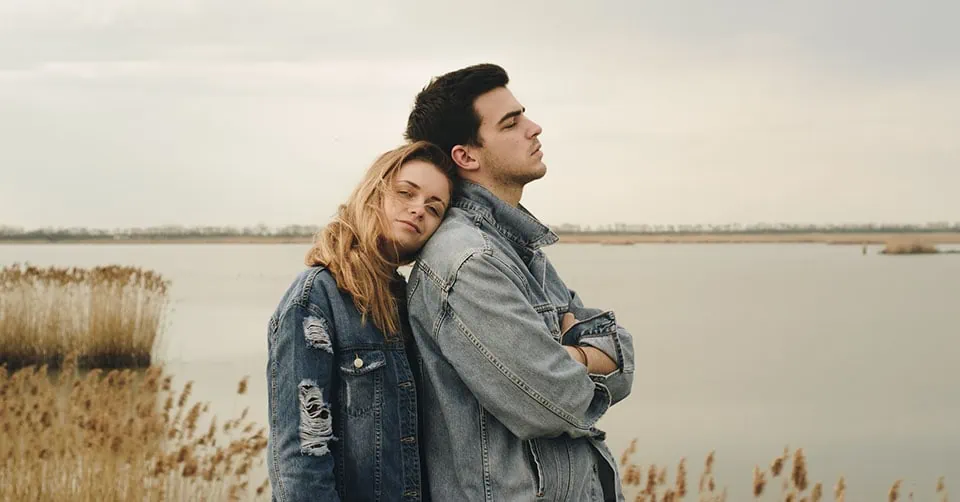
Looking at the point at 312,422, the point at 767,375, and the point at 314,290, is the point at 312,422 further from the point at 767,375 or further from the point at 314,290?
the point at 767,375

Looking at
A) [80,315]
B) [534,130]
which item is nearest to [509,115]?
[534,130]

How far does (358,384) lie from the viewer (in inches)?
94.7

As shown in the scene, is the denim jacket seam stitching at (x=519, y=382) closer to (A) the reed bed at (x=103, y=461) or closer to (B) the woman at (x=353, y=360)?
(B) the woman at (x=353, y=360)

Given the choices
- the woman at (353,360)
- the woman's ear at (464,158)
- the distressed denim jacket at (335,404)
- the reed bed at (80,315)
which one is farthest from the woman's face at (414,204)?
the reed bed at (80,315)

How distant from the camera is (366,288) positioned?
2.44m

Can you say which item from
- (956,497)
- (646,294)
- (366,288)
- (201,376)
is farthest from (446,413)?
(646,294)

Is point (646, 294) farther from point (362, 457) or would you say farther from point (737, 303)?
point (362, 457)

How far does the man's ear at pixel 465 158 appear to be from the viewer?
9.19ft

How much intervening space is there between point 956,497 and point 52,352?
9014 mm

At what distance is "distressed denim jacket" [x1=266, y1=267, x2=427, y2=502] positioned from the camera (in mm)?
2295

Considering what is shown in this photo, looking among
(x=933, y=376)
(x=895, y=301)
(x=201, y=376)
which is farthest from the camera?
(x=895, y=301)

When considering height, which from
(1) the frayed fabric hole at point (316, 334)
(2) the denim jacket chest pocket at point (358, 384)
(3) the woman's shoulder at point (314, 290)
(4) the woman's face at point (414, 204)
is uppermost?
(4) the woman's face at point (414, 204)

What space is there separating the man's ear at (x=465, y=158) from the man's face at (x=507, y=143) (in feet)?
0.06

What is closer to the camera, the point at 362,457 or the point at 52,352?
the point at 362,457
